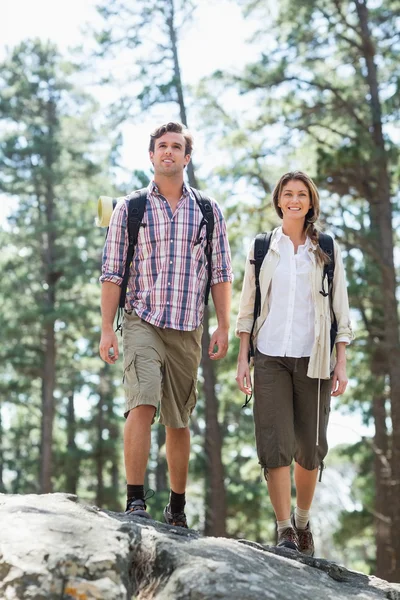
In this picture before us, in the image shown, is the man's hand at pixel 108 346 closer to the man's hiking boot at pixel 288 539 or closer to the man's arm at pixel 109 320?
the man's arm at pixel 109 320

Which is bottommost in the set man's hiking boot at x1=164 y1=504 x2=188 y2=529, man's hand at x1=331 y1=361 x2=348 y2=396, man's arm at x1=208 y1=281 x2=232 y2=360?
man's hiking boot at x1=164 y1=504 x2=188 y2=529

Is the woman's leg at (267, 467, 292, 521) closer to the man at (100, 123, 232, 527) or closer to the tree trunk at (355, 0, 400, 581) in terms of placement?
the man at (100, 123, 232, 527)

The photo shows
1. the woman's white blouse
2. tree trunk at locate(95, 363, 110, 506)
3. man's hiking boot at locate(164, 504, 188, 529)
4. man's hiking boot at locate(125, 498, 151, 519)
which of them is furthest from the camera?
tree trunk at locate(95, 363, 110, 506)

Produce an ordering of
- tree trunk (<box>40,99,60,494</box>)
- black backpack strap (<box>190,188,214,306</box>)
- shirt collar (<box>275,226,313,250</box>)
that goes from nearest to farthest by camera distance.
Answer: shirt collar (<box>275,226,313,250</box>) → black backpack strap (<box>190,188,214,306</box>) → tree trunk (<box>40,99,60,494</box>)

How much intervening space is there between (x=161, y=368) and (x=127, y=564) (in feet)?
6.34

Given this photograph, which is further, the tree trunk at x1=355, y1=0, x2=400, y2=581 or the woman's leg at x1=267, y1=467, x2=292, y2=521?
the tree trunk at x1=355, y1=0, x2=400, y2=581

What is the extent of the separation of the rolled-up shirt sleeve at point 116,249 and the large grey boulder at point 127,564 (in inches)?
63.9

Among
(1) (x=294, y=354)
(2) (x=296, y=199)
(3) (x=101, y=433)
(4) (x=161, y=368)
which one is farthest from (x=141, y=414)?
(3) (x=101, y=433)

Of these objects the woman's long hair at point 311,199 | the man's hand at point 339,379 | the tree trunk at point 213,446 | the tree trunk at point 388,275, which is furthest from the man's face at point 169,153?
the tree trunk at point 213,446

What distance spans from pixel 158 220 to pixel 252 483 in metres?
18.4

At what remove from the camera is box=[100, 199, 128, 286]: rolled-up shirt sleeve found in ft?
16.9

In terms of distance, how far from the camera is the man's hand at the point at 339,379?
5.09 m

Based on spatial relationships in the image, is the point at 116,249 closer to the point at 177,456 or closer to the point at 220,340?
the point at 220,340

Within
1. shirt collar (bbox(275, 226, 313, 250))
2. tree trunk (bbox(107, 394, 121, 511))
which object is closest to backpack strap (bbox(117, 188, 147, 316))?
shirt collar (bbox(275, 226, 313, 250))
